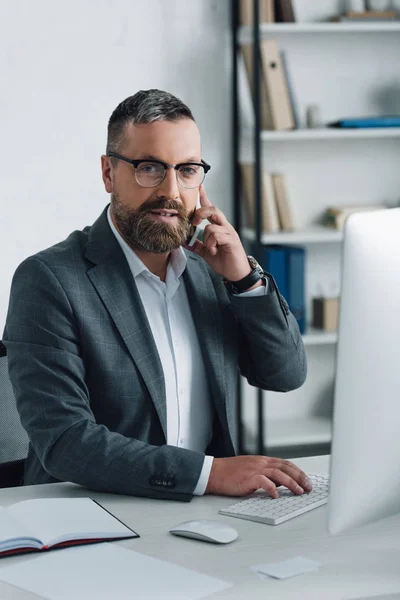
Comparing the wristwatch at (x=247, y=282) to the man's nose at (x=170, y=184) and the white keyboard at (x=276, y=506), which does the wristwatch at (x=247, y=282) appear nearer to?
the man's nose at (x=170, y=184)

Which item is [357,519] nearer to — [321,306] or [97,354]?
[97,354]

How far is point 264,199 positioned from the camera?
3539 mm

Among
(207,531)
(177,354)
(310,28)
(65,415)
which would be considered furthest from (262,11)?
(207,531)

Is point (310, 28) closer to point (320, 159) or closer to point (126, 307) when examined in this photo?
point (320, 159)

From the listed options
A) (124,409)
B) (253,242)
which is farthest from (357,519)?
(253,242)

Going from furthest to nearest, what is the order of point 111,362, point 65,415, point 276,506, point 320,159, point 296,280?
point 320,159 → point 296,280 → point 111,362 → point 65,415 → point 276,506

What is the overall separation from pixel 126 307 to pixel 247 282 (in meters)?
0.26

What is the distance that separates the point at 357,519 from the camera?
1.17 meters

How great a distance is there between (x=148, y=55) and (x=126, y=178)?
6.24ft

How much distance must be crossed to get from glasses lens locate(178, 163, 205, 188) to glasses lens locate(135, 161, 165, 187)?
1.8 inches

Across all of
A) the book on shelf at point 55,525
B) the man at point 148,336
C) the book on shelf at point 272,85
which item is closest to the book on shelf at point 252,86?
the book on shelf at point 272,85

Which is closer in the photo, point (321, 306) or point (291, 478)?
point (291, 478)

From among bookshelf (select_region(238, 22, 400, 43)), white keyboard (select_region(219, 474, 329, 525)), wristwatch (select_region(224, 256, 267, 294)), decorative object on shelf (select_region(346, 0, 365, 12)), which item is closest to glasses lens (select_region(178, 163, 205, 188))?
wristwatch (select_region(224, 256, 267, 294))

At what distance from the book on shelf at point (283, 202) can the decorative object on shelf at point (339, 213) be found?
0.62 feet
